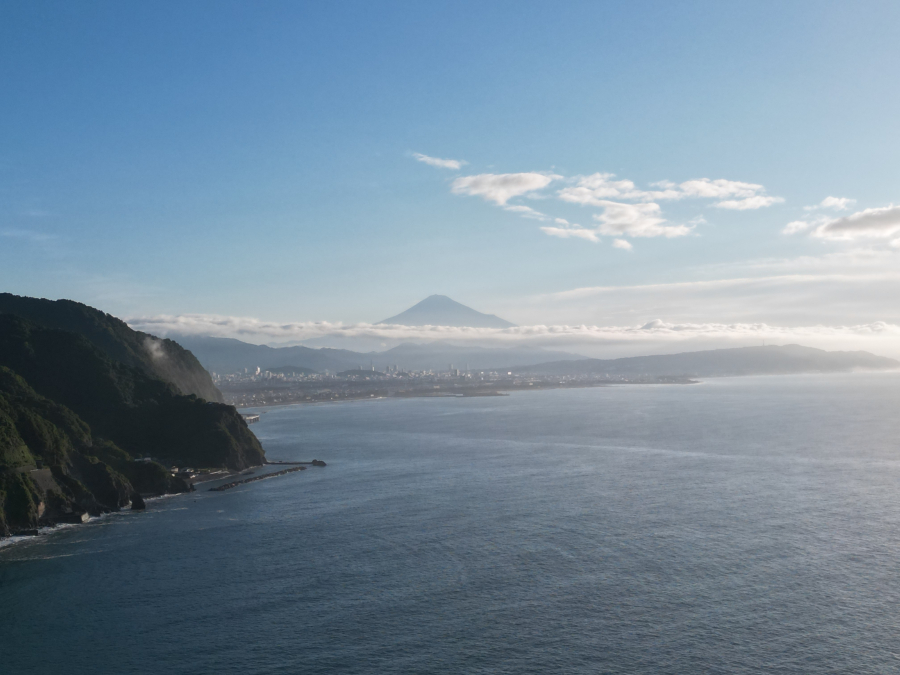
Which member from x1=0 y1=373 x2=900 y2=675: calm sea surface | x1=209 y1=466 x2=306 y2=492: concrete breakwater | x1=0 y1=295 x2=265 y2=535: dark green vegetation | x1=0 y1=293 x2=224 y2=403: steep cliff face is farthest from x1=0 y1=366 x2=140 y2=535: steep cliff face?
x1=0 y1=293 x2=224 y2=403: steep cliff face

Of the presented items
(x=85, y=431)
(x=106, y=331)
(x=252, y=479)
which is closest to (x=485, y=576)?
(x=252, y=479)

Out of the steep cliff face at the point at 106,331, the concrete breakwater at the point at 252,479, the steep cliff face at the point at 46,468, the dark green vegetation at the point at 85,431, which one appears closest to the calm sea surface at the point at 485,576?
the concrete breakwater at the point at 252,479

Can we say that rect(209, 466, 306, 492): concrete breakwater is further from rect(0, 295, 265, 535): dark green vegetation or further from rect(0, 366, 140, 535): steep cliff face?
rect(0, 366, 140, 535): steep cliff face

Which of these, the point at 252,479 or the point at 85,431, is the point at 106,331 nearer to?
the point at 85,431

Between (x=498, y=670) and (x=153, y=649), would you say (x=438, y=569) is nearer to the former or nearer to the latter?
(x=498, y=670)

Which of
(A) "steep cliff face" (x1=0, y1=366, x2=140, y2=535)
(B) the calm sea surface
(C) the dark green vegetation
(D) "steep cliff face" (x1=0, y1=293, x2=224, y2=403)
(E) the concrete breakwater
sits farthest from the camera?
(D) "steep cliff face" (x1=0, y1=293, x2=224, y2=403)
